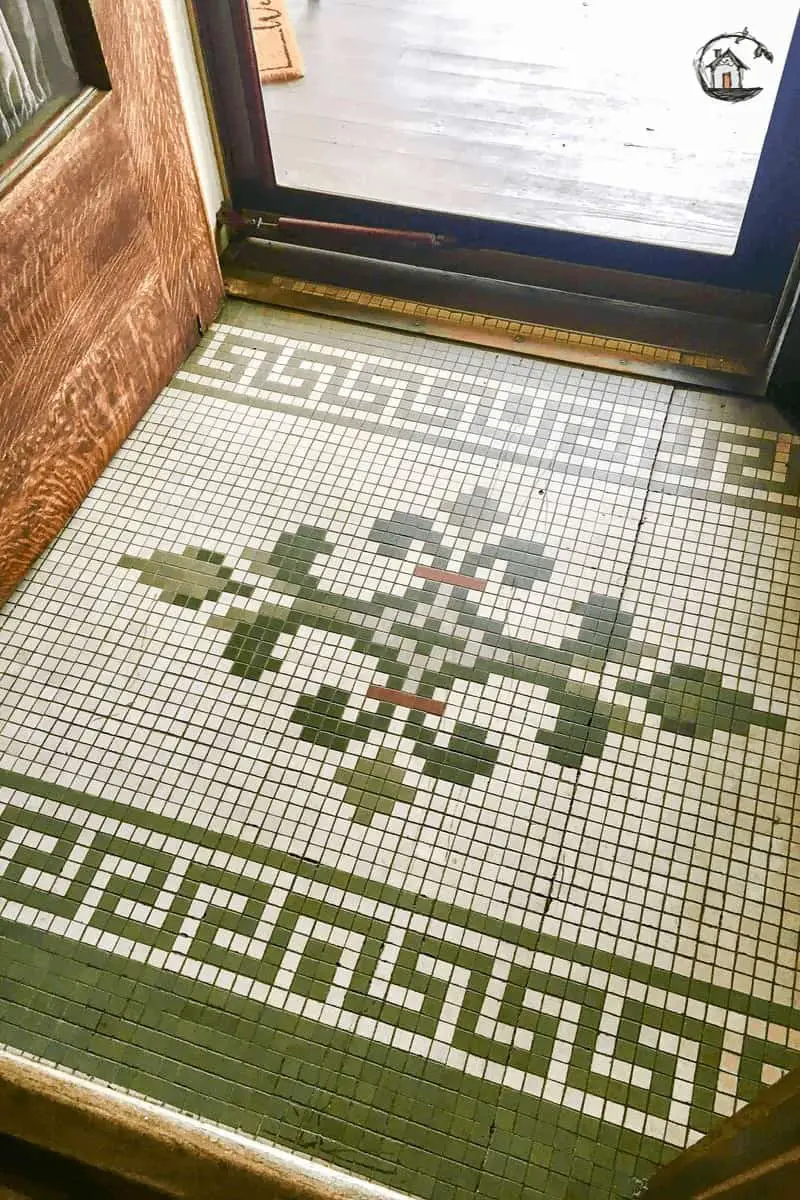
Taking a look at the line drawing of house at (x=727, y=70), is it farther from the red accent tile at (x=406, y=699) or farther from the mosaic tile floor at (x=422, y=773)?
the red accent tile at (x=406, y=699)

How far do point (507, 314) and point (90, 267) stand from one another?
0.97 meters

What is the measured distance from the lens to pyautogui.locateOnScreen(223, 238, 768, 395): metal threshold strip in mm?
2211

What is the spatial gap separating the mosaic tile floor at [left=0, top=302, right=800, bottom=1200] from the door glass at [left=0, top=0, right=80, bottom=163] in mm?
634

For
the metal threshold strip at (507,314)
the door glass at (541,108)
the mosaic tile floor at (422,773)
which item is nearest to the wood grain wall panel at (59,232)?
the mosaic tile floor at (422,773)

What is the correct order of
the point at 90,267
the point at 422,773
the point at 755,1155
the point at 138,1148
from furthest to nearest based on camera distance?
the point at 90,267 → the point at 422,773 → the point at 138,1148 → the point at 755,1155

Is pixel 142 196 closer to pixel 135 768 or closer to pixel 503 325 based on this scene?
pixel 503 325

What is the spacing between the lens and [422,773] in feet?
5.32

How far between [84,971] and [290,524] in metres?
0.90

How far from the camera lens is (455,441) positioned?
208 cm

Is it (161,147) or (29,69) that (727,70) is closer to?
(161,147)

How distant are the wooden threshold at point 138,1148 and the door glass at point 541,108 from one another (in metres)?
2.08

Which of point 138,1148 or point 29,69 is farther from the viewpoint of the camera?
point 29,69

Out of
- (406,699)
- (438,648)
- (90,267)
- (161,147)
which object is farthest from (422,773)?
(161,147)

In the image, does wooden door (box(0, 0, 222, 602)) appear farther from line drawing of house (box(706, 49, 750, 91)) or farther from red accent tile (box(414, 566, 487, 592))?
line drawing of house (box(706, 49, 750, 91))
